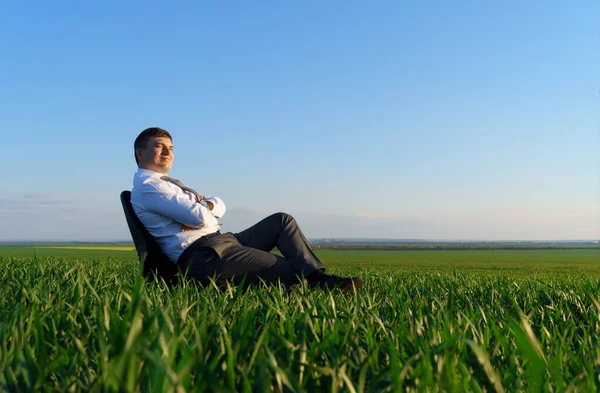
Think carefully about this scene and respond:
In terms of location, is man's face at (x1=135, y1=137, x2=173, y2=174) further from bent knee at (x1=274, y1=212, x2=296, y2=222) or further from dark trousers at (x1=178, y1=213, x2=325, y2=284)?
bent knee at (x1=274, y1=212, x2=296, y2=222)

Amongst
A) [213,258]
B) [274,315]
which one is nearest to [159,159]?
[213,258]

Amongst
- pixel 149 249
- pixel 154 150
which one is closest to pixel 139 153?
pixel 154 150

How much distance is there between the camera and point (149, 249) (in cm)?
524

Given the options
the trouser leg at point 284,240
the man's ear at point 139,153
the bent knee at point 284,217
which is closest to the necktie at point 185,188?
the man's ear at point 139,153

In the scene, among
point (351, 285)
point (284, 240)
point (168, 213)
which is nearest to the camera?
point (351, 285)

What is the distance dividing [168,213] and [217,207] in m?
0.80

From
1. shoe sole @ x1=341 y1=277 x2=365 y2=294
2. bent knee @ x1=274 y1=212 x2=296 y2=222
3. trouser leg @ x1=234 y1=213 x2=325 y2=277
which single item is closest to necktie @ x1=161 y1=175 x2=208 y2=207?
trouser leg @ x1=234 y1=213 x2=325 y2=277

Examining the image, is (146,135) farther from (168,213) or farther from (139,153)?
(168,213)

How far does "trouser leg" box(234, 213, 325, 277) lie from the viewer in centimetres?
534

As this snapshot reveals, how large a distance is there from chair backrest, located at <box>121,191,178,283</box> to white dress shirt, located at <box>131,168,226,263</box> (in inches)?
2.0

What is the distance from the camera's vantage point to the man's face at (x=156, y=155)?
5.52 metres

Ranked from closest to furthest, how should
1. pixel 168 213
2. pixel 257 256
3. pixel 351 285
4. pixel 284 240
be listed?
1. pixel 351 285
2. pixel 168 213
3. pixel 257 256
4. pixel 284 240

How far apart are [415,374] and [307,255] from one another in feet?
12.9

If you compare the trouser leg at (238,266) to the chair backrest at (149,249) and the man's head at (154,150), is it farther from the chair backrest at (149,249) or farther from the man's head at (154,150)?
the man's head at (154,150)
